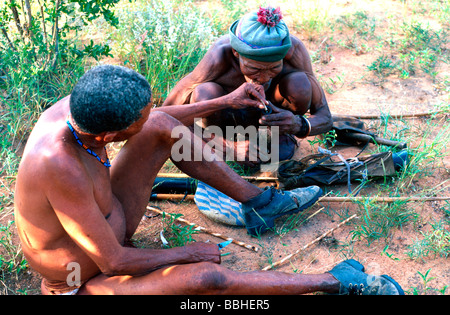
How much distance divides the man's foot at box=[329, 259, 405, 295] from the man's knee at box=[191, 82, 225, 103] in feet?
4.99

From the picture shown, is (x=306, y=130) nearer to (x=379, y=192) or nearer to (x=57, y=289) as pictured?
(x=379, y=192)

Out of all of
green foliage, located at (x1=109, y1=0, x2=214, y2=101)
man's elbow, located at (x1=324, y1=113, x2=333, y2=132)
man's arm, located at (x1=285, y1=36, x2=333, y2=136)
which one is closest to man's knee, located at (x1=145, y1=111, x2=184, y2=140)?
man's arm, located at (x1=285, y1=36, x2=333, y2=136)

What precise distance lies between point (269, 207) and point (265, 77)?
94 centimetres

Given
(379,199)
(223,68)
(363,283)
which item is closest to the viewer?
(363,283)

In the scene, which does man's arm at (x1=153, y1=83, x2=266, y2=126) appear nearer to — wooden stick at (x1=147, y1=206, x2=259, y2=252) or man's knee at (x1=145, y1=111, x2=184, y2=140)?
man's knee at (x1=145, y1=111, x2=184, y2=140)

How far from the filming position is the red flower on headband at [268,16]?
121 inches

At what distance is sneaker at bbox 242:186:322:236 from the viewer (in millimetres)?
2982

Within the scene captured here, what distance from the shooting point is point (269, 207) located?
118 inches

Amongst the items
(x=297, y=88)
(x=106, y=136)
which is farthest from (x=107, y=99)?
(x=297, y=88)

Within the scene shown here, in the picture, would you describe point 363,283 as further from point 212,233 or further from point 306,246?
point 212,233

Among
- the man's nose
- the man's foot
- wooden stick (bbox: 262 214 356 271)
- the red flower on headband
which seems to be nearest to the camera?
the man's foot

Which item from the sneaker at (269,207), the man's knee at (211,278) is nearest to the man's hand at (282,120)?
the sneaker at (269,207)

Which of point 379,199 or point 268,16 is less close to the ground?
point 268,16

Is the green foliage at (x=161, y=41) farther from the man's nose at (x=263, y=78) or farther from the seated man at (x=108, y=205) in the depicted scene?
the seated man at (x=108, y=205)
